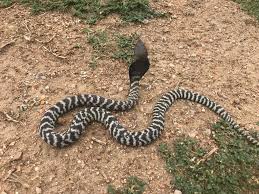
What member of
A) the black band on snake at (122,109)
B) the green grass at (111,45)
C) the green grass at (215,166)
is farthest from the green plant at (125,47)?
the green grass at (215,166)

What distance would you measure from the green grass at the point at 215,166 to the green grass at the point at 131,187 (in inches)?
20.7

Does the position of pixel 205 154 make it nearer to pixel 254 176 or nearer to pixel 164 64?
pixel 254 176

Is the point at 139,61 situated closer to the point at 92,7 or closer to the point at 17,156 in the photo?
the point at 17,156

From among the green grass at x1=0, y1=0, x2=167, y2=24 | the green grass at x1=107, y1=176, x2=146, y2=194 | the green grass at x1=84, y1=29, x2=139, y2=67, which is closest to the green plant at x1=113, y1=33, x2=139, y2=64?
the green grass at x1=84, y1=29, x2=139, y2=67

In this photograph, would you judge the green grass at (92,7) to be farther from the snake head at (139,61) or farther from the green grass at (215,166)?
the green grass at (215,166)

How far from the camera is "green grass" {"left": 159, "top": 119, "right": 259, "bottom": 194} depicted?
22.7 feet

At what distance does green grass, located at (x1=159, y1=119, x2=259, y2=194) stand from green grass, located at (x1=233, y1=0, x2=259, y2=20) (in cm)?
478

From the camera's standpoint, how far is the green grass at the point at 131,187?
261 inches

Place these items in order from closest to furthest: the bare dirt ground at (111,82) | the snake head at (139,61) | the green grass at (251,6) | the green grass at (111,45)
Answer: the bare dirt ground at (111,82) < the snake head at (139,61) < the green grass at (111,45) < the green grass at (251,6)

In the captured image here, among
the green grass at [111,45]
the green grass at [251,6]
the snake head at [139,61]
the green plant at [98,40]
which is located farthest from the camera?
the green grass at [251,6]

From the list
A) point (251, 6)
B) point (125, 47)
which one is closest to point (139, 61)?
point (125, 47)

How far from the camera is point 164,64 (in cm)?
918

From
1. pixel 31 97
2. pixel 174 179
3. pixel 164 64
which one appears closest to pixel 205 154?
pixel 174 179

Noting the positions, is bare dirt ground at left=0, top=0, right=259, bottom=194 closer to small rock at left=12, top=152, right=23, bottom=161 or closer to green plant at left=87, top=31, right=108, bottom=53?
small rock at left=12, top=152, right=23, bottom=161
